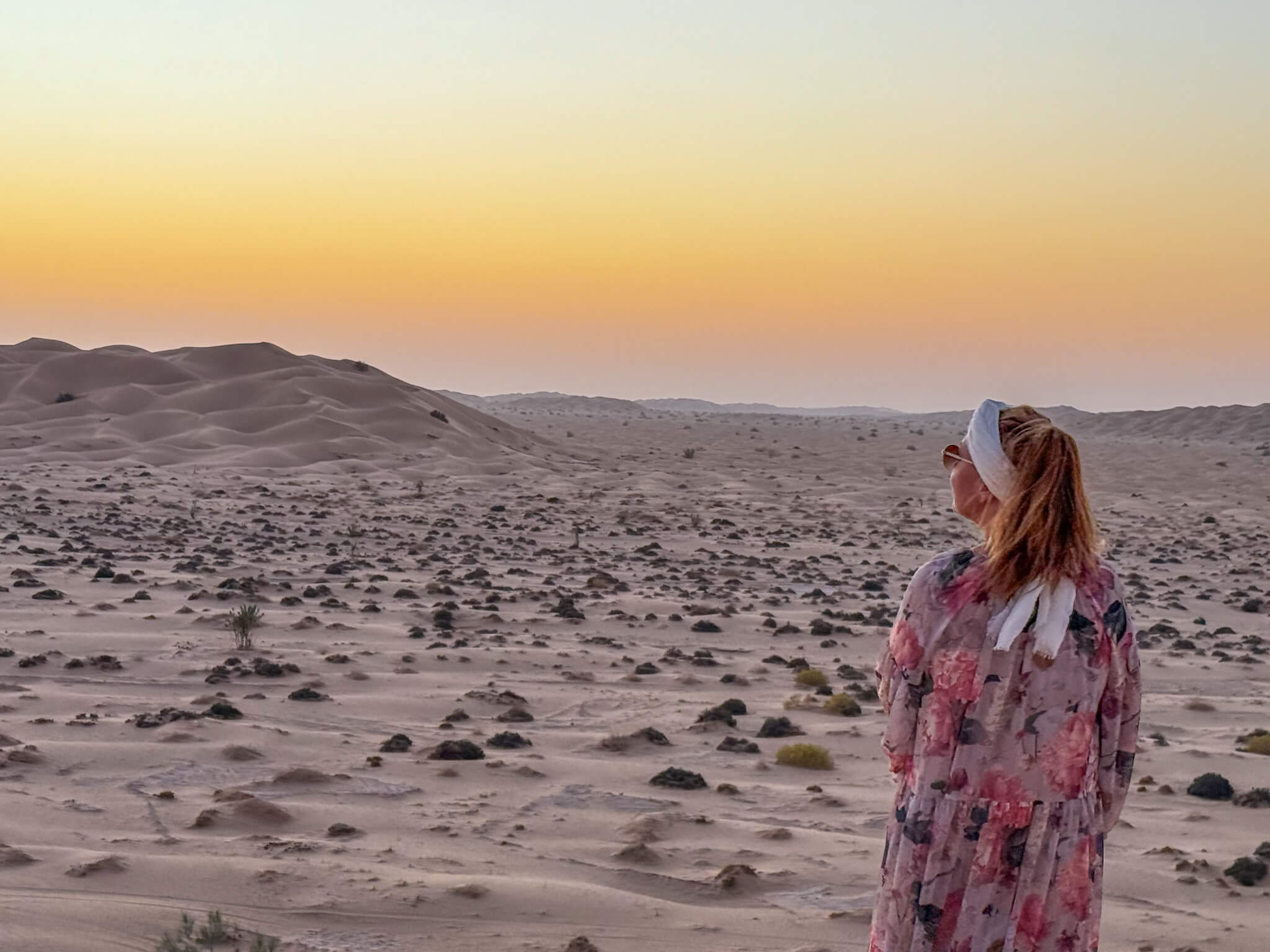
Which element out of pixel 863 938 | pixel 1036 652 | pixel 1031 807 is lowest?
pixel 863 938

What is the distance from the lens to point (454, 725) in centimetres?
797

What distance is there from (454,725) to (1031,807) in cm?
→ 537

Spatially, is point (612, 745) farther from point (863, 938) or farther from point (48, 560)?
point (48, 560)

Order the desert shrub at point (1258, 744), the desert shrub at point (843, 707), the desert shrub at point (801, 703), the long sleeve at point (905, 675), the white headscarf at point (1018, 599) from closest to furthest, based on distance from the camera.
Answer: the white headscarf at point (1018, 599) < the long sleeve at point (905, 675) < the desert shrub at point (1258, 744) < the desert shrub at point (843, 707) < the desert shrub at point (801, 703)

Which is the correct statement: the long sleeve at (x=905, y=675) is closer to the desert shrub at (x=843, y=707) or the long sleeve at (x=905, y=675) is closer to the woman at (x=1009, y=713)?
the woman at (x=1009, y=713)

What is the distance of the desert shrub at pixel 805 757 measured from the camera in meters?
7.32

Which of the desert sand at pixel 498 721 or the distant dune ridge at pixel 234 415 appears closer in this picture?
the desert sand at pixel 498 721

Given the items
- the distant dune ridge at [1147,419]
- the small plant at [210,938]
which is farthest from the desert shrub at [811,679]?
the distant dune ridge at [1147,419]

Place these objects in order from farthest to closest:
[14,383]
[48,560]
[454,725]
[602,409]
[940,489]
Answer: [602,409], [14,383], [940,489], [48,560], [454,725]

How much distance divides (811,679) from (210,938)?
19.6 ft

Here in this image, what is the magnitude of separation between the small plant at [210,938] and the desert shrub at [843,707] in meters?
4.72

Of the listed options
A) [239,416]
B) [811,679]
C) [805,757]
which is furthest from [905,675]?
[239,416]

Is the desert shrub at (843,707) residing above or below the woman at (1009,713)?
below

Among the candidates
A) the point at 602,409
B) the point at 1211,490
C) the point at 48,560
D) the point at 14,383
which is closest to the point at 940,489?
the point at 1211,490
